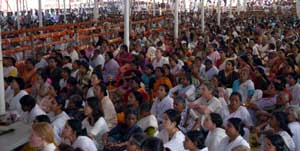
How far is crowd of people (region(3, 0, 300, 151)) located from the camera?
4.79 meters

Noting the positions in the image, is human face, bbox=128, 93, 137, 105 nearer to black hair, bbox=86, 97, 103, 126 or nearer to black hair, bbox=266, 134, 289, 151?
black hair, bbox=86, 97, 103, 126

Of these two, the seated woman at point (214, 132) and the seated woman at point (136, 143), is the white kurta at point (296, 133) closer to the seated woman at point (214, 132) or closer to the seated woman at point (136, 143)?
the seated woman at point (214, 132)

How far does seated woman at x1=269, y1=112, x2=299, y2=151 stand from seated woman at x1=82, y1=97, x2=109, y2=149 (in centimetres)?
175

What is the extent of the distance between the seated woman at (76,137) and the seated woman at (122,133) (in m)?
0.54

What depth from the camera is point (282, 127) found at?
5.24 meters

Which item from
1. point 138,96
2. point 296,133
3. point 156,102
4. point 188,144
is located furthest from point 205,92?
point 188,144

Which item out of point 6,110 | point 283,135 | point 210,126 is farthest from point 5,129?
point 283,135

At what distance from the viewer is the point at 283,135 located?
200 inches

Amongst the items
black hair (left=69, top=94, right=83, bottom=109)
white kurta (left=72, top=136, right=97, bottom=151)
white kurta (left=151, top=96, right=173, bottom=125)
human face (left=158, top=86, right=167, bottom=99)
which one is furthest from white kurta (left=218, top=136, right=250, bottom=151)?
black hair (left=69, top=94, right=83, bottom=109)

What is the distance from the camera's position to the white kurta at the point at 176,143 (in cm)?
476

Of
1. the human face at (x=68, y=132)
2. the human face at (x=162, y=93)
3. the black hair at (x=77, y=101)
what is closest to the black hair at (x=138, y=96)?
the human face at (x=162, y=93)

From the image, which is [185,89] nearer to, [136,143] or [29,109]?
[29,109]

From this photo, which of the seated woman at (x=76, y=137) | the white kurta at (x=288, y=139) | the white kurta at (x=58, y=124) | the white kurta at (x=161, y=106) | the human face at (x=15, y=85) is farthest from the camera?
the human face at (x=15, y=85)

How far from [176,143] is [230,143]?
50 cm
